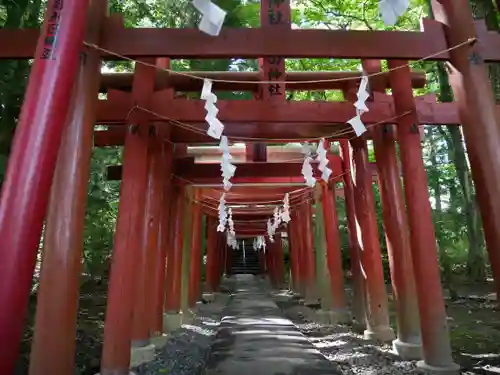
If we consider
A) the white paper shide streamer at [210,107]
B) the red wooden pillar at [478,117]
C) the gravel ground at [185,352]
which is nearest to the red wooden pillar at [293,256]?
the gravel ground at [185,352]

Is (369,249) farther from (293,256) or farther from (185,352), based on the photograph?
(293,256)

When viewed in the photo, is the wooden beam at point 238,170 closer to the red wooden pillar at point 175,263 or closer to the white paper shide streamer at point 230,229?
the red wooden pillar at point 175,263

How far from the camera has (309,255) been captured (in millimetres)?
16031

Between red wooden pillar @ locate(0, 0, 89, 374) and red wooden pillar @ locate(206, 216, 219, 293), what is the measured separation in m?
16.5

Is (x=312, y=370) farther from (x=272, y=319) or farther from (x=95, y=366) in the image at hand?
(x=272, y=319)

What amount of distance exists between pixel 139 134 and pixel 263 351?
420 cm

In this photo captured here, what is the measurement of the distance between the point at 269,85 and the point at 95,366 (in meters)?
5.06

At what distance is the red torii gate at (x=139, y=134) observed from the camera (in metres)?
2.59

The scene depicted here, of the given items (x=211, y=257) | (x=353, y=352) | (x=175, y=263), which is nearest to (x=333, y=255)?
(x=353, y=352)

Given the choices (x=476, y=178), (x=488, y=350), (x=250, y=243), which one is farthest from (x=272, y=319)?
(x=250, y=243)

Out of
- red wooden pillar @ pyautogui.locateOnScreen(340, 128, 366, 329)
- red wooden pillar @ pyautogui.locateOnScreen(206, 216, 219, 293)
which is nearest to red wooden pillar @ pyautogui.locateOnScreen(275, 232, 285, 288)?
red wooden pillar @ pyautogui.locateOnScreen(206, 216, 219, 293)

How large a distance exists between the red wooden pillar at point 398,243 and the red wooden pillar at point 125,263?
3.84 meters

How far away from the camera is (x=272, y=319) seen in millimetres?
11508

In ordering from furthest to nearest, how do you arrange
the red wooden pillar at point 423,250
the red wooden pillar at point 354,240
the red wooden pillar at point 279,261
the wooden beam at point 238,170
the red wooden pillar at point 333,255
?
1. the red wooden pillar at point 279,261
2. the red wooden pillar at point 333,255
3. the wooden beam at point 238,170
4. the red wooden pillar at point 354,240
5. the red wooden pillar at point 423,250
